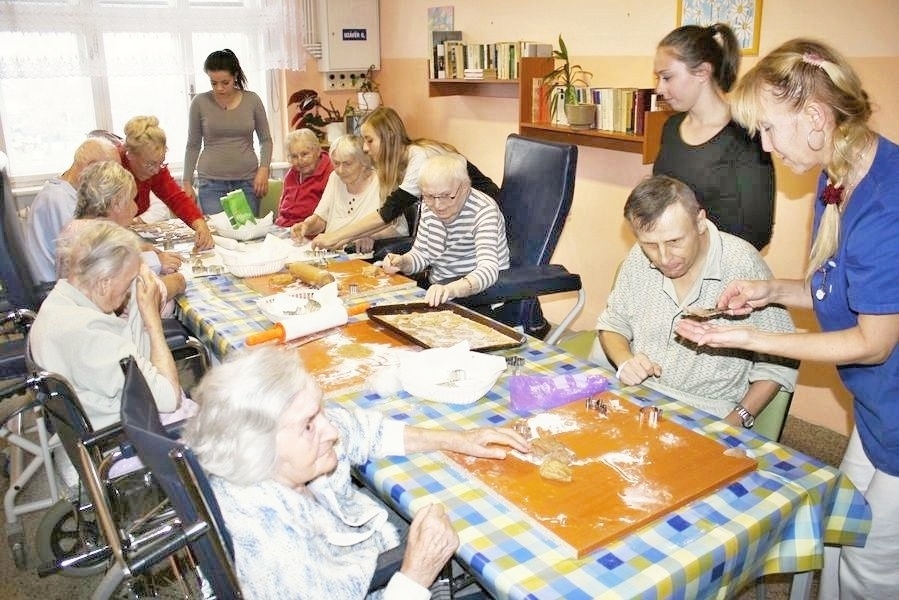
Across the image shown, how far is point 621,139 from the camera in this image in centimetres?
357

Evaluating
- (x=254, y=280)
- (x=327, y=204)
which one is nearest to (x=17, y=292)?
(x=254, y=280)

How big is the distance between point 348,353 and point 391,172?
5.57 ft

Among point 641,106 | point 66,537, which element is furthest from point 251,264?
point 641,106

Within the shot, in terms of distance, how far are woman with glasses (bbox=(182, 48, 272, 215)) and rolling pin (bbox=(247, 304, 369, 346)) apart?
253 cm

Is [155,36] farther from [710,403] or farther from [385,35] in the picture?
[710,403]

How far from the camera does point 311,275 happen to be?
2.64 metres

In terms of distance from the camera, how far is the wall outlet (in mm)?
5734

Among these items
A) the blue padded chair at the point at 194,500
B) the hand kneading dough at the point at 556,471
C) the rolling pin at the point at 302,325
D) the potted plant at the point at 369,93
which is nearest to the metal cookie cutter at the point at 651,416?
the hand kneading dough at the point at 556,471

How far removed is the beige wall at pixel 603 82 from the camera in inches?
108

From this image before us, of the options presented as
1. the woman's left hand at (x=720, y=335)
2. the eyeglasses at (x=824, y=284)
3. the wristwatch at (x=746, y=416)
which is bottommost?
the wristwatch at (x=746, y=416)

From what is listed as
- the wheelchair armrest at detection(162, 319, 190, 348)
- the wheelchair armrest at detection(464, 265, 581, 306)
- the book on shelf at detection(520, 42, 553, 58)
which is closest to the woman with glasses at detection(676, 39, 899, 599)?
the wheelchair armrest at detection(464, 265, 581, 306)

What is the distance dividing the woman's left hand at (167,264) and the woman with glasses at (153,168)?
0.39 meters

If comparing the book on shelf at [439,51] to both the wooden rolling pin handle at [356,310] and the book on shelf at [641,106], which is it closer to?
the book on shelf at [641,106]

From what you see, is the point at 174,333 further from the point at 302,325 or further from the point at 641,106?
the point at 641,106
